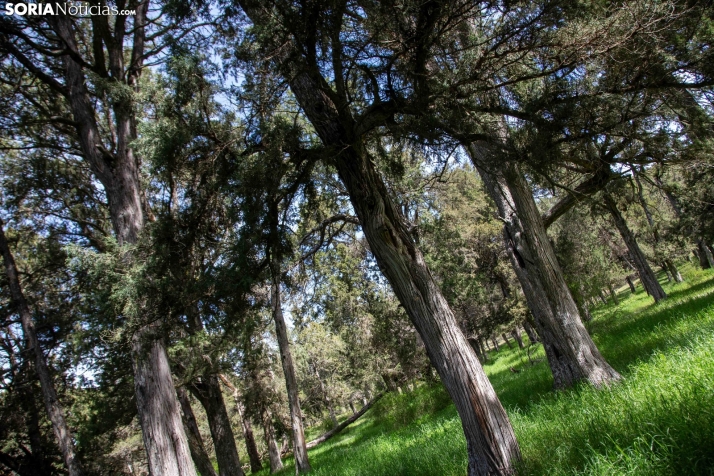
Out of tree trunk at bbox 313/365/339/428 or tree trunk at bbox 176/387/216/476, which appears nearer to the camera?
tree trunk at bbox 176/387/216/476

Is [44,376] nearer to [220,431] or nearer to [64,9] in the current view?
[220,431]

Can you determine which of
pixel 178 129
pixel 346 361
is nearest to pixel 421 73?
pixel 178 129

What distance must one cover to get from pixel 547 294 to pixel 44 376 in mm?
13514

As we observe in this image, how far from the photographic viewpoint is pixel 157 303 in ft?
14.5

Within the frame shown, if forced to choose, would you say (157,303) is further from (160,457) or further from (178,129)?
(160,457)

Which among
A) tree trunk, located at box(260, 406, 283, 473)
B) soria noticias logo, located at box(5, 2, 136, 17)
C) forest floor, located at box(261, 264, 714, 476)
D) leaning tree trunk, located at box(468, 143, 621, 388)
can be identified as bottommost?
tree trunk, located at box(260, 406, 283, 473)

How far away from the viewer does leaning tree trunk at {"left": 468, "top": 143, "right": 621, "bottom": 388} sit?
540cm

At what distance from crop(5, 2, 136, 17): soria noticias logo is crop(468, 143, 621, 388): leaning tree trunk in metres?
7.81

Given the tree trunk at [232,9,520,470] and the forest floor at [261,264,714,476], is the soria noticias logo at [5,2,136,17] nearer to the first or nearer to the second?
the tree trunk at [232,9,520,470]

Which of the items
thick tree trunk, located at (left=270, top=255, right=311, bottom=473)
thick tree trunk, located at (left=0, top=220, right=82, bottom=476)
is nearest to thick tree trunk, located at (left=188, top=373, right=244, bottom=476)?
thick tree trunk, located at (left=270, top=255, right=311, bottom=473)

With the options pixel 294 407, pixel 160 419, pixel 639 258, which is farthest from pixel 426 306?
pixel 639 258

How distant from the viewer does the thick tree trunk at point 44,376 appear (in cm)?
1063

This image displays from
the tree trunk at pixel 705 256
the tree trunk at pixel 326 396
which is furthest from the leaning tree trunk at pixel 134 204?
the tree trunk at pixel 705 256

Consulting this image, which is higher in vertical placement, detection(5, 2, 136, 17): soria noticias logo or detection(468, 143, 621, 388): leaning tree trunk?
detection(5, 2, 136, 17): soria noticias logo
